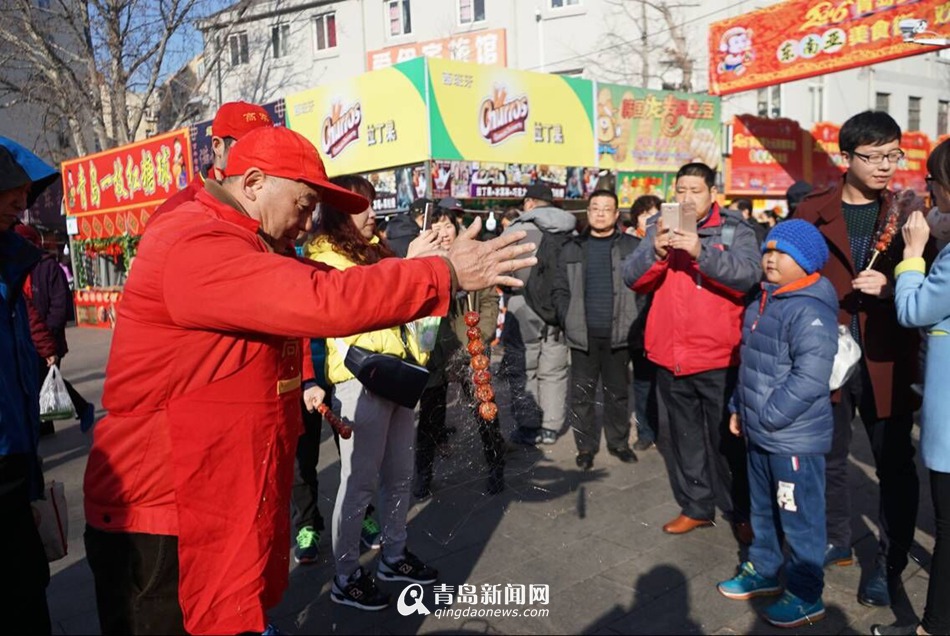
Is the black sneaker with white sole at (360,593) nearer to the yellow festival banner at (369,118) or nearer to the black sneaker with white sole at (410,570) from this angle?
the black sneaker with white sole at (410,570)

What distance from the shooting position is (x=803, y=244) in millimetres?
3023

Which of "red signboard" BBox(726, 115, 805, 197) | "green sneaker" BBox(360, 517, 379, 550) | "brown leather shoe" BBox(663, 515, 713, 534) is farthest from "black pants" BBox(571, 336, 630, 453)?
"red signboard" BBox(726, 115, 805, 197)

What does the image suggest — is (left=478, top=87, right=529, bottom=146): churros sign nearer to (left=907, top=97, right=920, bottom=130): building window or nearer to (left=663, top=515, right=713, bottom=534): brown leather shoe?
(left=663, top=515, right=713, bottom=534): brown leather shoe

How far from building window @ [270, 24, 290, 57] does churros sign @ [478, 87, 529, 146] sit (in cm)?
1867

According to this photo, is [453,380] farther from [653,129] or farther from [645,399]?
[653,129]

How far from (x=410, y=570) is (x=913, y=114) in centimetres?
2935

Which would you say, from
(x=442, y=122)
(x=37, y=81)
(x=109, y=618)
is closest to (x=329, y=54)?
(x=37, y=81)

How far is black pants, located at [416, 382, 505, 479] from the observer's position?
1.97 m

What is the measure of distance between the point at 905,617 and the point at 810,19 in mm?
12092

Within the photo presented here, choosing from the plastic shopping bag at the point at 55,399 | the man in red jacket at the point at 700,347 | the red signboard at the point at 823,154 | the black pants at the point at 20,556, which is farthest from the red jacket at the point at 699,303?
the red signboard at the point at 823,154

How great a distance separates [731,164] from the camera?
16641mm

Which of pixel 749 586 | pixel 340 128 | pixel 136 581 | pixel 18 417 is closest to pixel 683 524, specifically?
pixel 749 586

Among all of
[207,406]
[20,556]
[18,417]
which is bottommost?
[20,556]

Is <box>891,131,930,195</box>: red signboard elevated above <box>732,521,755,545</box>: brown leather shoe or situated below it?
above
